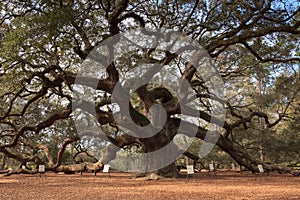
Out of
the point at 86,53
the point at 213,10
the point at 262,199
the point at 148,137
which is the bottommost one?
the point at 262,199

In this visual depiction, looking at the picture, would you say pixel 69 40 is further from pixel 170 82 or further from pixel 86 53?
pixel 170 82

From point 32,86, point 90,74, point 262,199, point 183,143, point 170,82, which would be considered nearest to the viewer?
point 262,199

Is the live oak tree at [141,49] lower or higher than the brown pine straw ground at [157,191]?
higher

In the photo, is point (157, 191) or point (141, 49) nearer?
point (157, 191)

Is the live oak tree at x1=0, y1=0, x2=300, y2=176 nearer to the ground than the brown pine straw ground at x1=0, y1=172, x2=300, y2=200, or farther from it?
farther from it

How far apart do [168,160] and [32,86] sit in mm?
6723

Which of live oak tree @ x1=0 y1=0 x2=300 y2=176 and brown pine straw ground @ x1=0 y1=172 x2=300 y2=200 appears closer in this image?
brown pine straw ground @ x1=0 y1=172 x2=300 y2=200

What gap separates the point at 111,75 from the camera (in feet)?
43.9

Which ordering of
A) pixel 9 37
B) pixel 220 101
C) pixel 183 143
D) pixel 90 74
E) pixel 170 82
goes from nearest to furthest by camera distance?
pixel 9 37 → pixel 90 74 → pixel 220 101 → pixel 170 82 → pixel 183 143

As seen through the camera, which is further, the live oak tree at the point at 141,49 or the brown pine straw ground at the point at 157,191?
the live oak tree at the point at 141,49

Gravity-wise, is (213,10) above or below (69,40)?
above

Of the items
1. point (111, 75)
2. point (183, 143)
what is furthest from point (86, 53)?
point (183, 143)

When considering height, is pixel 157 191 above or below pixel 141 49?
below

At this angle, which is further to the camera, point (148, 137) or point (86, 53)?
point (148, 137)
